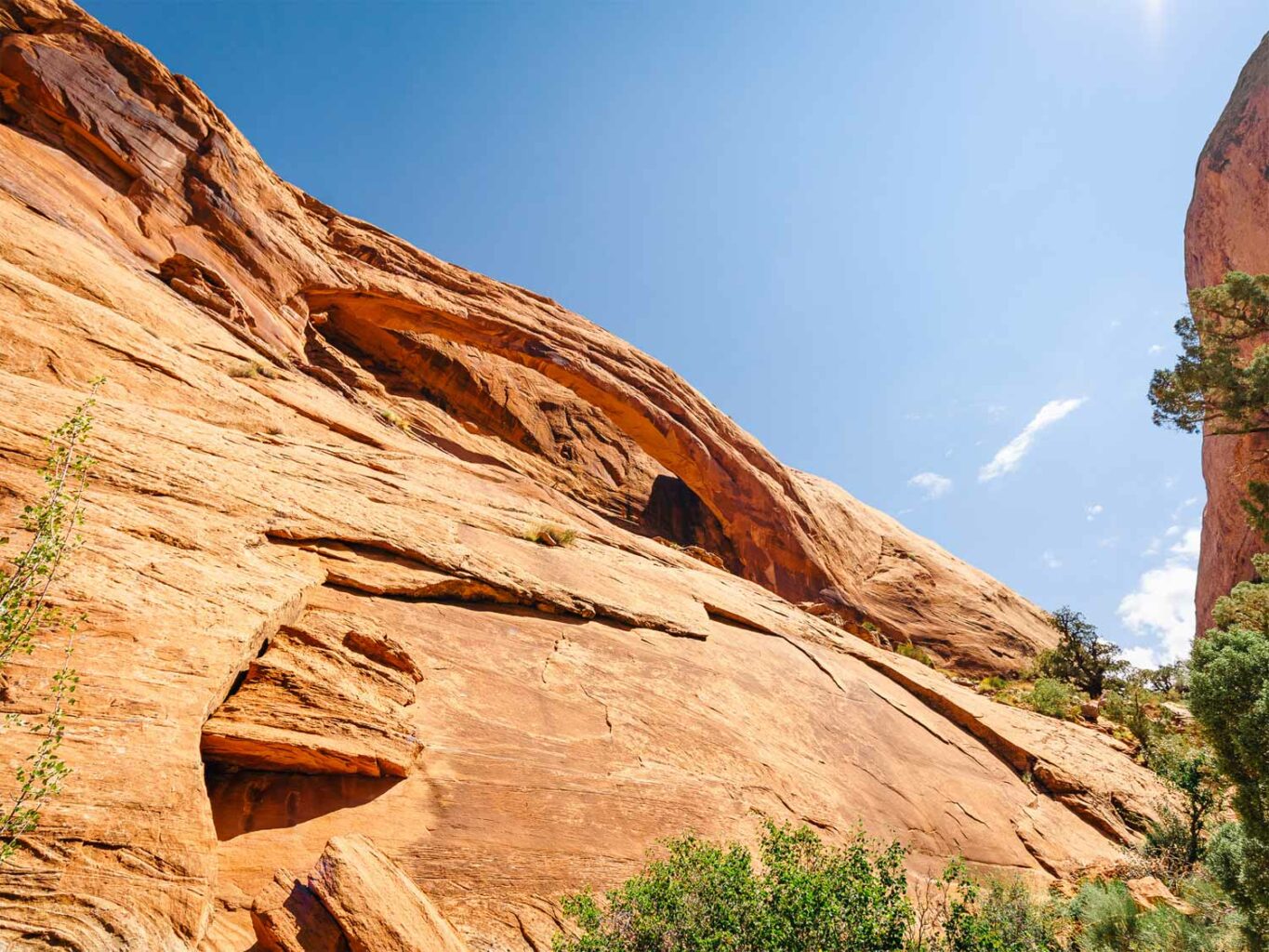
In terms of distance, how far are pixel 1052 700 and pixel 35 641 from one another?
24501 mm

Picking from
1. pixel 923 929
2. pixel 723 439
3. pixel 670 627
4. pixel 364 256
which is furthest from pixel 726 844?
pixel 364 256

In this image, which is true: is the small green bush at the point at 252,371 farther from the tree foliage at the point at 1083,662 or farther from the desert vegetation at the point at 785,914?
the tree foliage at the point at 1083,662

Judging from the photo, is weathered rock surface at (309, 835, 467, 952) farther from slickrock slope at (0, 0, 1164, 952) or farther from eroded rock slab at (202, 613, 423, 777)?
eroded rock slab at (202, 613, 423, 777)

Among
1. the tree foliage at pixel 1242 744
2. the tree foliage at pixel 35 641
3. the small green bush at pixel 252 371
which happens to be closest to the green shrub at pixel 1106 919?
the tree foliage at pixel 1242 744

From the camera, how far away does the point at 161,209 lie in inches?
763

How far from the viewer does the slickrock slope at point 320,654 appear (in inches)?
204

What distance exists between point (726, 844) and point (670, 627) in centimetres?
443

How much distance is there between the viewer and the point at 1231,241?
109 ft

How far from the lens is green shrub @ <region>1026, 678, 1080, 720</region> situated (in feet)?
66.4

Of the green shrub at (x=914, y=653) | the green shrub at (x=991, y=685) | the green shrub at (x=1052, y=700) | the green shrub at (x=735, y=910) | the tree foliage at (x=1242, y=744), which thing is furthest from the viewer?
the green shrub at (x=914, y=653)

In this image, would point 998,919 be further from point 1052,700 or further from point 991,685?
point 991,685

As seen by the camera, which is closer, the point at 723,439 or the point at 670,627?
the point at 670,627

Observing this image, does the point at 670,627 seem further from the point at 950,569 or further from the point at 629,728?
the point at 950,569

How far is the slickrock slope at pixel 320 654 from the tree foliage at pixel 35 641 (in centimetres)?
18
